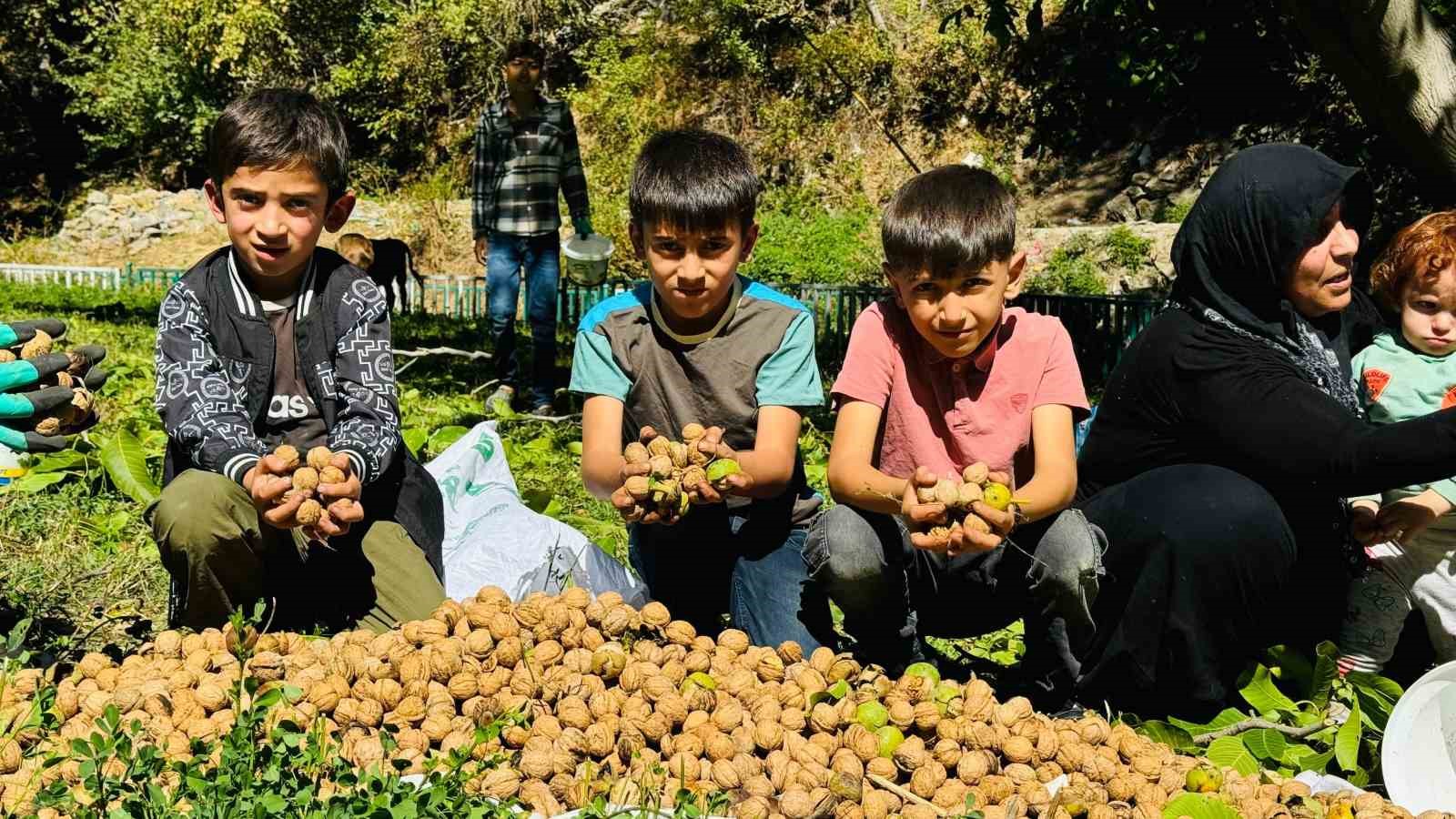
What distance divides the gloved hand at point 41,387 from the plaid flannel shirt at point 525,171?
13.4 feet

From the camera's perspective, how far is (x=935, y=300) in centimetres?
251

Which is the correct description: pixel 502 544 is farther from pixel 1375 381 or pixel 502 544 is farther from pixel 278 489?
pixel 1375 381

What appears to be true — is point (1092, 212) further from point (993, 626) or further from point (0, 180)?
point (0, 180)

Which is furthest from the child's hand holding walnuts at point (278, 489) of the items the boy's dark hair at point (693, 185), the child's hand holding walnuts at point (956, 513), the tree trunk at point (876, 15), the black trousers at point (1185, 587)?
the tree trunk at point (876, 15)

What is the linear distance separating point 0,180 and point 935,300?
2517 cm

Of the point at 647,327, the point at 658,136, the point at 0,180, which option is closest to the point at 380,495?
the point at 647,327

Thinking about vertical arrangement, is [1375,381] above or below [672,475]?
above

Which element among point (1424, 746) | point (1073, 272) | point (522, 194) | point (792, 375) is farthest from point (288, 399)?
point (1073, 272)

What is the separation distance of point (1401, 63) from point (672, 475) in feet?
12.8

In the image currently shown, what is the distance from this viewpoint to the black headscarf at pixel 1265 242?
2545 mm

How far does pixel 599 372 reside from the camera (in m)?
2.79

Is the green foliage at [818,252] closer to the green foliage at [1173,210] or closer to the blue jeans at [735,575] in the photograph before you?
the green foliage at [1173,210]

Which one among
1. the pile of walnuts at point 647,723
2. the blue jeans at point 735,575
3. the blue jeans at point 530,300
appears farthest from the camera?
the blue jeans at point 530,300

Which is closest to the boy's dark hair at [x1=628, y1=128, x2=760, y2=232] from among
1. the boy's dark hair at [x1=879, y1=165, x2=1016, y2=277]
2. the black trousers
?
the boy's dark hair at [x1=879, y1=165, x2=1016, y2=277]
